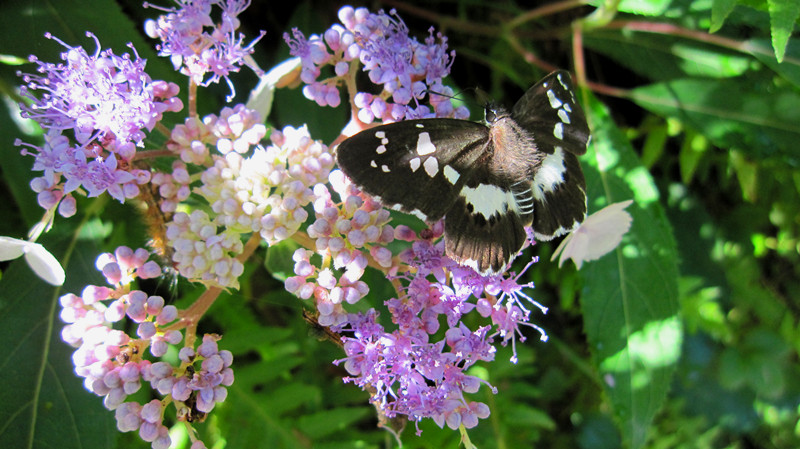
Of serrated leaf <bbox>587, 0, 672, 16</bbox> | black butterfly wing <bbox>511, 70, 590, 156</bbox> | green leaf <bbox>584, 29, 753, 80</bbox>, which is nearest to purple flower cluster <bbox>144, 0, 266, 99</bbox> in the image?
black butterfly wing <bbox>511, 70, 590, 156</bbox>

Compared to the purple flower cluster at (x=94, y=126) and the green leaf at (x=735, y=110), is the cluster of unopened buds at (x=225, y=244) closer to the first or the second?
the purple flower cluster at (x=94, y=126)

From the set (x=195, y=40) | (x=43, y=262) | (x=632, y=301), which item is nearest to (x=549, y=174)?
(x=632, y=301)

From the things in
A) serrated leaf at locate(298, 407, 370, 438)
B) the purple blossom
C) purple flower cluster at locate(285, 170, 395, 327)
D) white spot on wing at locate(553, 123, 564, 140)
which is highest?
the purple blossom

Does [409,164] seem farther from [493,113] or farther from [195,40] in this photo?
[195,40]

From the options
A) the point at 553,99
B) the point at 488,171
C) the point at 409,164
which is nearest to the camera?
the point at 409,164

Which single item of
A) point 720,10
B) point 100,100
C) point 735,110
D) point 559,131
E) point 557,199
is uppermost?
point 720,10

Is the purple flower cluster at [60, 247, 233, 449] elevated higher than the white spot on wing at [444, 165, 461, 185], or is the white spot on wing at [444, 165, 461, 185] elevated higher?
the white spot on wing at [444, 165, 461, 185]

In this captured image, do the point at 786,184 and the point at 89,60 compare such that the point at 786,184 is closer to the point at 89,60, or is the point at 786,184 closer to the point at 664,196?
the point at 664,196

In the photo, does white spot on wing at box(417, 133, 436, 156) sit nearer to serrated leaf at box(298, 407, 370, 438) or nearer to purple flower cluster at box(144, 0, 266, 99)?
purple flower cluster at box(144, 0, 266, 99)
